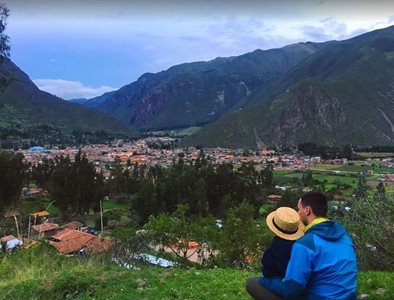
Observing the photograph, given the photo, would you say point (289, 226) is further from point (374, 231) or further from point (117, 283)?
point (374, 231)

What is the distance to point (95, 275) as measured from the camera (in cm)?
522

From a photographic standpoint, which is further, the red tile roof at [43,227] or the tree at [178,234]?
the tree at [178,234]

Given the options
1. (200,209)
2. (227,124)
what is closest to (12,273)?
(200,209)

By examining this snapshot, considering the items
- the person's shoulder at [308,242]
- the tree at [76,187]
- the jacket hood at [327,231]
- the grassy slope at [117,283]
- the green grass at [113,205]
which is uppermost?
the jacket hood at [327,231]

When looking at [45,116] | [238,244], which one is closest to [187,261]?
[238,244]

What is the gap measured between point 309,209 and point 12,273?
3995 millimetres

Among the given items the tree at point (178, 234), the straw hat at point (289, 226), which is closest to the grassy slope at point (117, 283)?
the straw hat at point (289, 226)

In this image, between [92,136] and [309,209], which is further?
[92,136]

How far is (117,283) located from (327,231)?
2893 mm

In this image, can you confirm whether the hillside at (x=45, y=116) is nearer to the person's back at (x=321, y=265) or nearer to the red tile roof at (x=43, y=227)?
the red tile roof at (x=43, y=227)

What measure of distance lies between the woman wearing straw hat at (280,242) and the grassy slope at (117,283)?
1472 mm

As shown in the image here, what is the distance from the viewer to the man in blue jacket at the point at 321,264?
2803 millimetres

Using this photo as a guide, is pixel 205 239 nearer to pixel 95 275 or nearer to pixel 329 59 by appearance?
pixel 95 275

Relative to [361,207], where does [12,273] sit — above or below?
below
